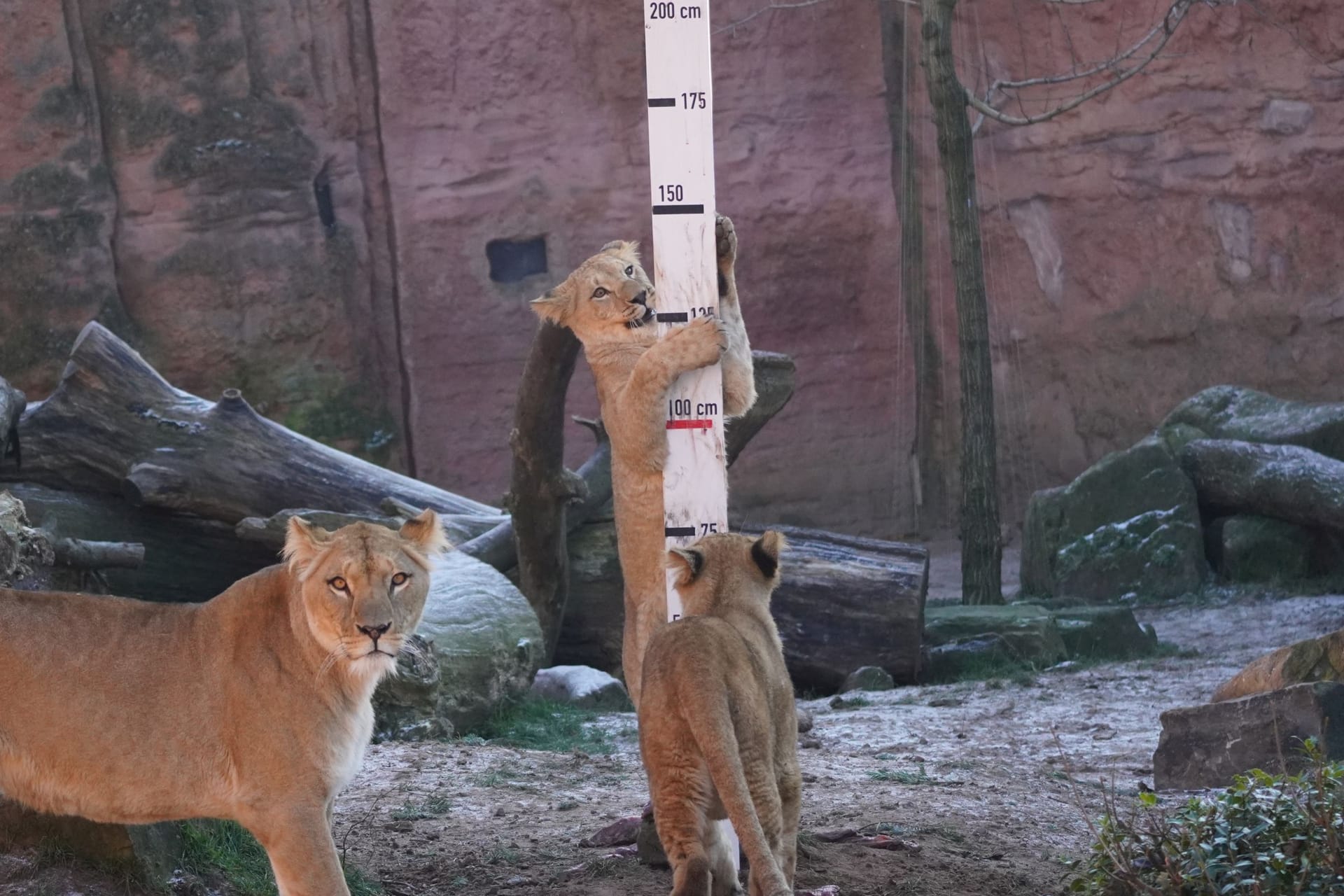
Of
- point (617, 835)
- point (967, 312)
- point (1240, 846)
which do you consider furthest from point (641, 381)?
point (967, 312)

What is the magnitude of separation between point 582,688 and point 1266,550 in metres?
5.34

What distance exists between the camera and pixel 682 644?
4672 millimetres

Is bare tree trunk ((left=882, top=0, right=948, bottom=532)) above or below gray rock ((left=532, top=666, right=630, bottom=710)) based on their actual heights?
above

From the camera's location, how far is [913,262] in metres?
15.7

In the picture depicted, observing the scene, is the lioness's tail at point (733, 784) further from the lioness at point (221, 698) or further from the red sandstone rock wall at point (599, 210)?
the red sandstone rock wall at point (599, 210)

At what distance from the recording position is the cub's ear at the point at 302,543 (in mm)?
4637

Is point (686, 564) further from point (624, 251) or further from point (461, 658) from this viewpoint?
point (461, 658)

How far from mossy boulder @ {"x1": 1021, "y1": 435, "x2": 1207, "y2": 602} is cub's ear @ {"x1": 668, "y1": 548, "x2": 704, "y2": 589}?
7406mm

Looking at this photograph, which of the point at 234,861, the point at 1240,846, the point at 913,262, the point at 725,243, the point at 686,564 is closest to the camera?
the point at 1240,846

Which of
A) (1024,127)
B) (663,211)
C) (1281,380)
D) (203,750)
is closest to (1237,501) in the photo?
(1281,380)

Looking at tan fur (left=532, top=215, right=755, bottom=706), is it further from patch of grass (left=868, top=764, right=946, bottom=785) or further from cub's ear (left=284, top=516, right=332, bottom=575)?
patch of grass (left=868, top=764, right=946, bottom=785)

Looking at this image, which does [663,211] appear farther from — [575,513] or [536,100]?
[536,100]

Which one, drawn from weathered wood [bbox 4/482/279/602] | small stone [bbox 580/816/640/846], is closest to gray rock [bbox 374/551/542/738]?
weathered wood [bbox 4/482/279/602]

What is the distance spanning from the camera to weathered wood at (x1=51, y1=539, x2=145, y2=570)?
25.3 feet
